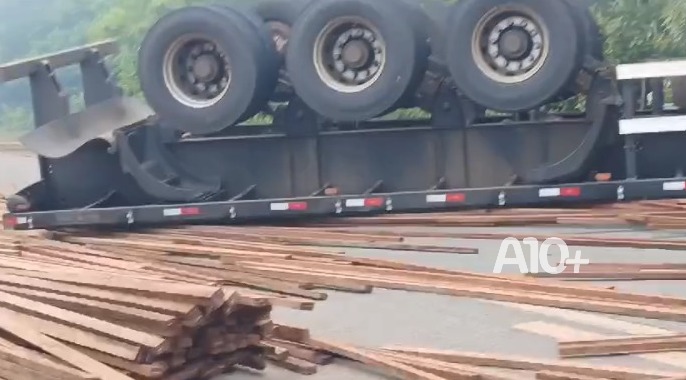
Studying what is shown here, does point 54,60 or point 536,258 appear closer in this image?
point 536,258

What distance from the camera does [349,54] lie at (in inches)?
480

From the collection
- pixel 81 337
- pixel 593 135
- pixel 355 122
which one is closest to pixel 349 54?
pixel 355 122

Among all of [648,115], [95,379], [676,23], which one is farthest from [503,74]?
[676,23]

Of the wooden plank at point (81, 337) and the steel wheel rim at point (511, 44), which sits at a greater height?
the steel wheel rim at point (511, 44)

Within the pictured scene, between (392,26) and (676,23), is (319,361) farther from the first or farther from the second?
(676,23)

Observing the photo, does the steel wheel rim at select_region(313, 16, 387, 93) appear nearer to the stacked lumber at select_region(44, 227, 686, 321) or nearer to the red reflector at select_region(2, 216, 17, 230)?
the stacked lumber at select_region(44, 227, 686, 321)

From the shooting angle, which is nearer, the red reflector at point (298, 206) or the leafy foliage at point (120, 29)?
the red reflector at point (298, 206)

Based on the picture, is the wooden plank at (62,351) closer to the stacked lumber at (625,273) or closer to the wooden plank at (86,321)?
the wooden plank at (86,321)

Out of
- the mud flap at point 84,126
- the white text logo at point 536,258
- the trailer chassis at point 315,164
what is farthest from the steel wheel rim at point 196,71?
the white text logo at point 536,258

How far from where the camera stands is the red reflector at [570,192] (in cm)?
1173

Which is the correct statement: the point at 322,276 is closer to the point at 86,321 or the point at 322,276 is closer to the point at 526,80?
the point at 86,321

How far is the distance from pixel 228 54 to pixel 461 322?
4930 millimetres

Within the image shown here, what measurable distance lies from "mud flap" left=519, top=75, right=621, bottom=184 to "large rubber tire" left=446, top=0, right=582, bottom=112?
1.14 ft

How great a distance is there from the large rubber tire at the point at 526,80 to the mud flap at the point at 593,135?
1.14 feet
